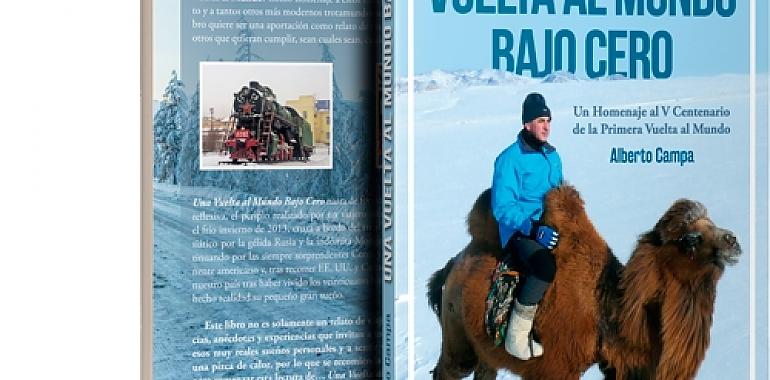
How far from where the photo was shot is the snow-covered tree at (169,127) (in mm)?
944

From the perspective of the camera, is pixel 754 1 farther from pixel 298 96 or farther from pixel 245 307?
pixel 245 307

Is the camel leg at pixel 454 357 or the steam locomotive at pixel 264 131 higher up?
the steam locomotive at pixel 264 131

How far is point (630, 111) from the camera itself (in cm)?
100

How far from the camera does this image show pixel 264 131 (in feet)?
3.18

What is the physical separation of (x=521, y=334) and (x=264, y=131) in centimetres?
29

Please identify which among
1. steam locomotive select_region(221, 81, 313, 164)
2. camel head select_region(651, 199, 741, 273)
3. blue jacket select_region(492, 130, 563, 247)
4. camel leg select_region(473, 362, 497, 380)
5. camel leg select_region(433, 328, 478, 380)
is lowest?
camel leg select_region(473, 362, 497, 380)

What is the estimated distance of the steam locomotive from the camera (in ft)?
3.16

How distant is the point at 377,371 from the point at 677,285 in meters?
0.29

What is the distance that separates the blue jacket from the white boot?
0.20 ft

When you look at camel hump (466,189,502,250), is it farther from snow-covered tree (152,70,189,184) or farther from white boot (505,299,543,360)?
snow-covered tree (152,70,189,184)

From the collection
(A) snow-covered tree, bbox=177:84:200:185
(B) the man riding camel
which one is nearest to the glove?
(B) the man riding camel
